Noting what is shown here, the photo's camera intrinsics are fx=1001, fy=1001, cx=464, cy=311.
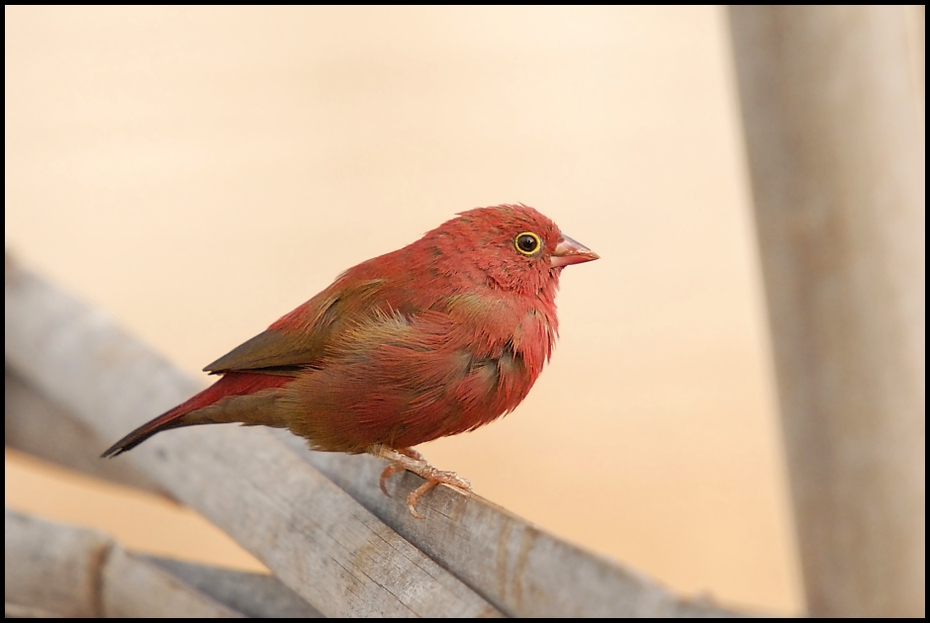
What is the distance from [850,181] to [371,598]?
168cm

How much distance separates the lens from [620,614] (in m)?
1.00

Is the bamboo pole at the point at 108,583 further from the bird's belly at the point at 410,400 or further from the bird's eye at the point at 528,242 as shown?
the bird's eye at the point at 528,242

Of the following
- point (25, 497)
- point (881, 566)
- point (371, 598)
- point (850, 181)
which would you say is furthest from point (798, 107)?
point (25, 497)

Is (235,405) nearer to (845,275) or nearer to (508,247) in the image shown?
(508,247)

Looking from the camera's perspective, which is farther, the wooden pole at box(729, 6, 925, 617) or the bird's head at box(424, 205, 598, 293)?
the wooden pole at box(729, 6, 925, 617)

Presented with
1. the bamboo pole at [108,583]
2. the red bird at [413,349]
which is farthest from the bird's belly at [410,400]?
the bamboo pole at [108,583]

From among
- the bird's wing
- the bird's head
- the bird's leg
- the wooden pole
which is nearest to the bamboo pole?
the bird's leg

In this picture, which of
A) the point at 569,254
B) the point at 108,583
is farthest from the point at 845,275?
the point at 108,583

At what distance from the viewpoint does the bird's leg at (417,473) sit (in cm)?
154

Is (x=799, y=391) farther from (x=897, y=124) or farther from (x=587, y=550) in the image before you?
(x=587, y=550)

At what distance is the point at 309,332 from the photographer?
166 centimetres

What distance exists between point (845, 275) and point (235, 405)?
5.38 feet

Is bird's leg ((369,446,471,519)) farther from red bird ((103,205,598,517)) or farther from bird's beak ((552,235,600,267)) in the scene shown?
bird's beak ((552,235,600,267))

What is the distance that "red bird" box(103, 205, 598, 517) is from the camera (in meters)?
1.56
